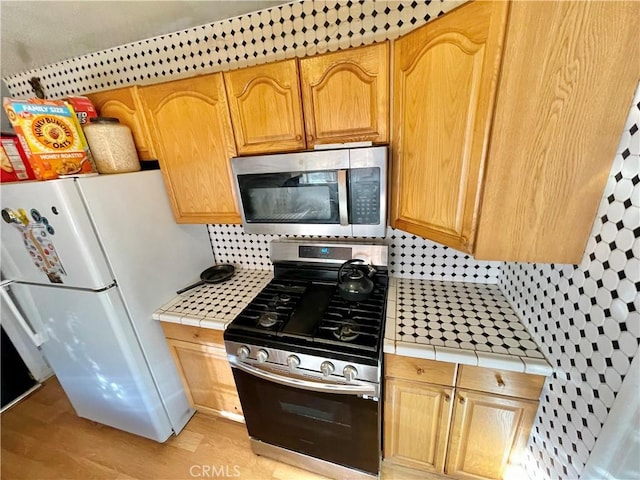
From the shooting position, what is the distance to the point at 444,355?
97 cm

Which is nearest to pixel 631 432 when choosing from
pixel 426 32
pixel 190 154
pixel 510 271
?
pixel 510 271

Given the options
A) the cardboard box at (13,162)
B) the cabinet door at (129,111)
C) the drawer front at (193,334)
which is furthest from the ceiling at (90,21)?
the drawer front at (193,334)

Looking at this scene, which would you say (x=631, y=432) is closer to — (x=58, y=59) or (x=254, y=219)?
(x=254, y=219)

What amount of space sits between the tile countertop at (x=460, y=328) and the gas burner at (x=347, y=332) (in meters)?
0.13

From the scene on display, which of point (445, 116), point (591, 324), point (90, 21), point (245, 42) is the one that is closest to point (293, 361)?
point (591, 324)

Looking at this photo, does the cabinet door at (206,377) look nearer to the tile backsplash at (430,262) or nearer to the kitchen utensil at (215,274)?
the kitchen utensil at (215,274)

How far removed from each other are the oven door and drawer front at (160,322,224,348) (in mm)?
205

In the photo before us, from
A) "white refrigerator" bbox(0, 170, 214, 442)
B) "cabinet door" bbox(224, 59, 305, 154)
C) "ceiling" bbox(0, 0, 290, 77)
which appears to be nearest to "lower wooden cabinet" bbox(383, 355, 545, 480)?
"cabinet door" bbox(224, 59, 305, 154)

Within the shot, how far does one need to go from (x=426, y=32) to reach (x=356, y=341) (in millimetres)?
1168

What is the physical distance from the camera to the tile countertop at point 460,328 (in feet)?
3.09

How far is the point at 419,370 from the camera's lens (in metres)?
1.05

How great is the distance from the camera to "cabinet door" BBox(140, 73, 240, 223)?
120 centimetres

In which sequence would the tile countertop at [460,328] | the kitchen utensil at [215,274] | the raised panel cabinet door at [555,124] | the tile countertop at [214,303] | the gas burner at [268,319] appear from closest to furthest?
the raised panel cabinet door at [555,124] → the tile countertop at [460,328] → the gas burner at [268,319] → the tile countertop at [214,303] → the kitchen utensil at [215,274]

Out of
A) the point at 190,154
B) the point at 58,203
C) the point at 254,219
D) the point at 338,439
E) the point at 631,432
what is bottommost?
the point at 338,439
